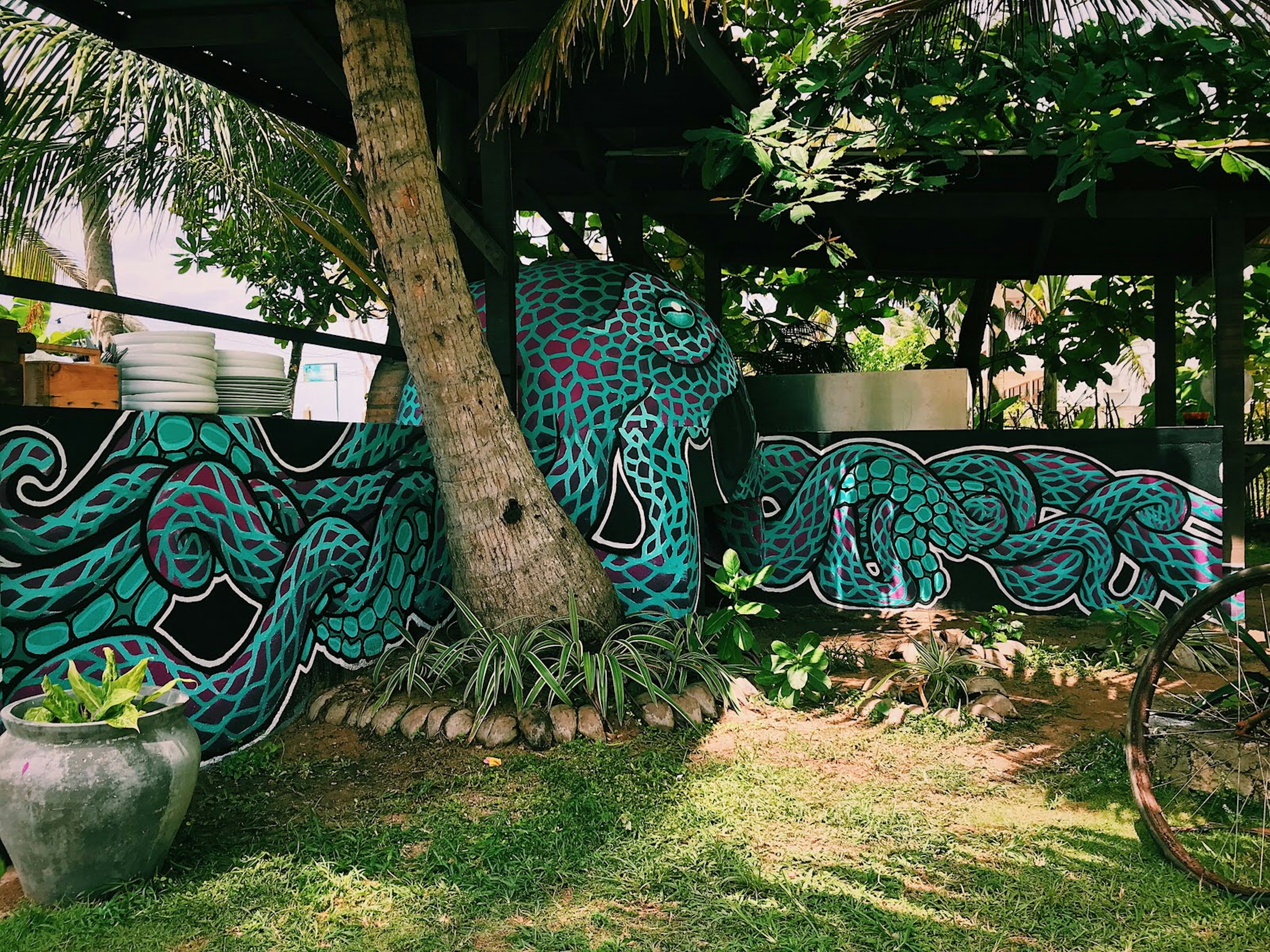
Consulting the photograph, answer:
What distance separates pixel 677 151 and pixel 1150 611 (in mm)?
4744

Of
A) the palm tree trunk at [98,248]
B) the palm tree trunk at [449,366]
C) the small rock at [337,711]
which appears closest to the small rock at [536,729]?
the palm tree trunk at [449,366]

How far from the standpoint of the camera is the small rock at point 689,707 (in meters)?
4.90

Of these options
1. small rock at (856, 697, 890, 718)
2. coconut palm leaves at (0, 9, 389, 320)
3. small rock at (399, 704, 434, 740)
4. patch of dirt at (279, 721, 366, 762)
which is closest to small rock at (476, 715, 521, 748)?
small rock at (399, 704, 434, 740)

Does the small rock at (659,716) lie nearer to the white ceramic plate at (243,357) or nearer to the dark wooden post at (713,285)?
the white ceramic plate at (243,357)

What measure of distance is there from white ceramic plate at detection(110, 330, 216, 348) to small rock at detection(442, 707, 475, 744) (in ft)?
6.78

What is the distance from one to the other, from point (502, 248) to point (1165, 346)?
7.16 m

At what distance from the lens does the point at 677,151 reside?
6855 millimetres

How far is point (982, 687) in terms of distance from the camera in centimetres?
536

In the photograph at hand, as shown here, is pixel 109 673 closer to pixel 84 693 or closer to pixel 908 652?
pixel 84 693

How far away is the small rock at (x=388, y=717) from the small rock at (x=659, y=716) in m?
1.18

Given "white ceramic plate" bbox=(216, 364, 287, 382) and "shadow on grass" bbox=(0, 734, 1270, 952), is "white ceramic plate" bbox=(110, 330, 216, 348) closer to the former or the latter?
"white ceramic plate" bbox=(216, 364, 287, 382)

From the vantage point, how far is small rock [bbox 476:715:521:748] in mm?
4578

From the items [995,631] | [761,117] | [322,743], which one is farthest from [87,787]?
[995,631]

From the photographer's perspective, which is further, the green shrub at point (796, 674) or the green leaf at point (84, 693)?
the green shrub at point (796, 674)
